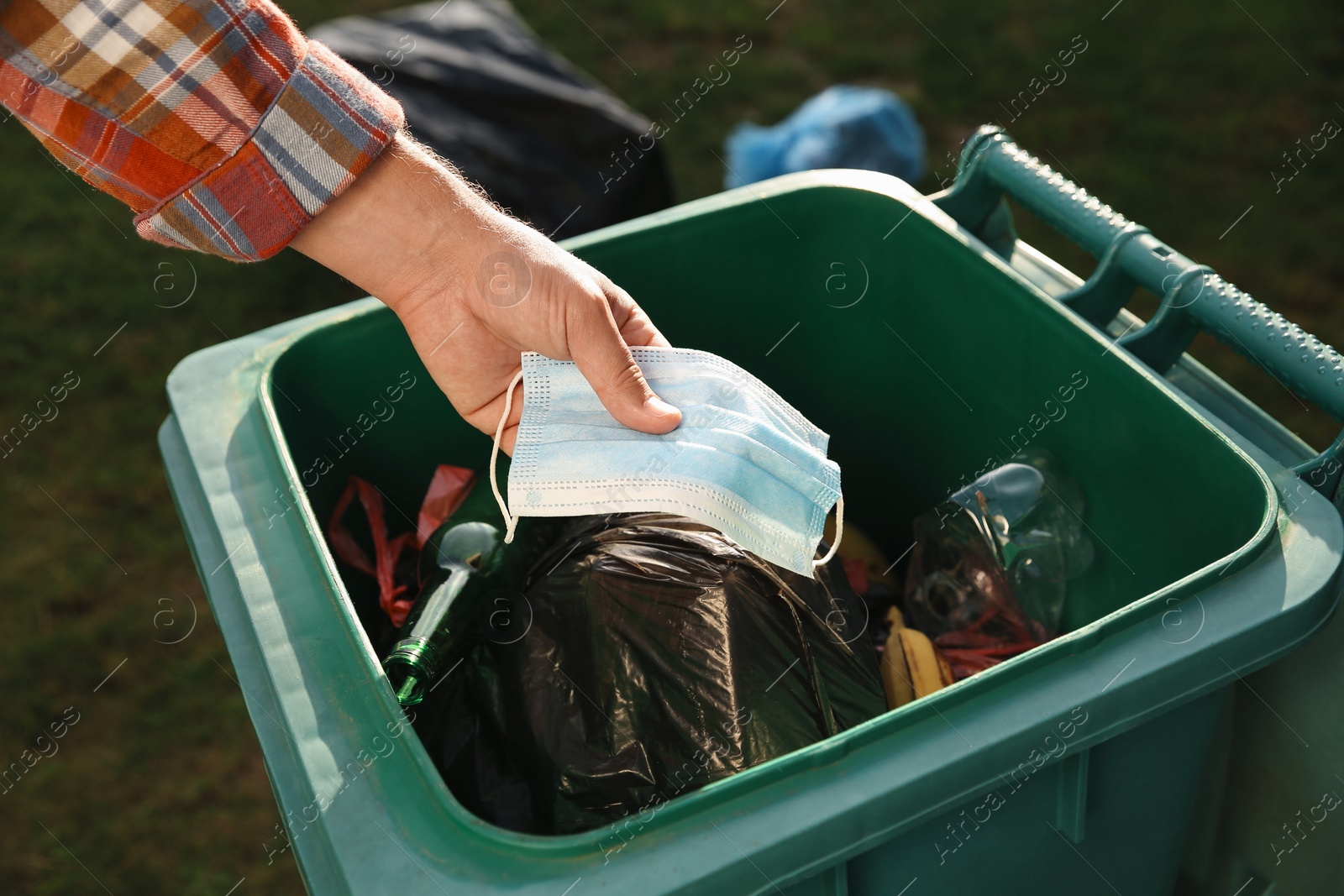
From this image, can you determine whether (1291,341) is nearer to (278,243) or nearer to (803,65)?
(278,243)

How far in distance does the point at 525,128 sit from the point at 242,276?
91cm

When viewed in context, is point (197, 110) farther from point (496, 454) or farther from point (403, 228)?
point (496, 454)

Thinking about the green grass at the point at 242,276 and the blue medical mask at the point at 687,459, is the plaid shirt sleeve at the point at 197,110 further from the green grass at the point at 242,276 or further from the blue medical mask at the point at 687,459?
the green grass at the point at 242,276

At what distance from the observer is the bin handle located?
1138 mm

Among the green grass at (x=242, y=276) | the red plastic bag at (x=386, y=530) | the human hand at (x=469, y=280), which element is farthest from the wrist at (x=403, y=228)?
the green grass at (x=242, y=276)

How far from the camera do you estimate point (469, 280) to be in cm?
119

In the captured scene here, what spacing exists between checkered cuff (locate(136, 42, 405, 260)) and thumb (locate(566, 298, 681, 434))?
0.28 meters

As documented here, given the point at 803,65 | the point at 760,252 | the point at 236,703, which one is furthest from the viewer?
the point at 803,65

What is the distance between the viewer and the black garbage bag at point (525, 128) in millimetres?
2605

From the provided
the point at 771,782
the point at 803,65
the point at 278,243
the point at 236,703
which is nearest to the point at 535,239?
the point at 278,243

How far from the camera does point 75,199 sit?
3.18 meters

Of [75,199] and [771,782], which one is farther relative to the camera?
[75,199]

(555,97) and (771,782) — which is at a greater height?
(771,782)

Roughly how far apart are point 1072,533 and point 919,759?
0.61 metres
